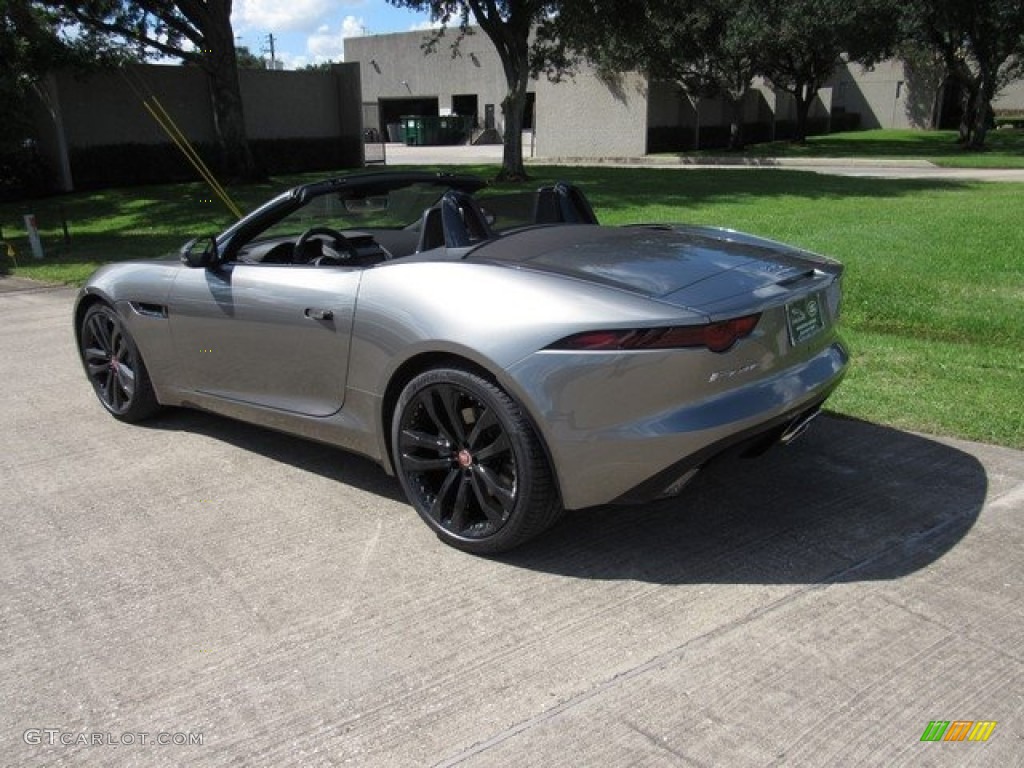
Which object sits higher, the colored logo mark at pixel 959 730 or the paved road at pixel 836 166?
the paved road at pixel 836 166

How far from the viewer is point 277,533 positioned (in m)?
3.86

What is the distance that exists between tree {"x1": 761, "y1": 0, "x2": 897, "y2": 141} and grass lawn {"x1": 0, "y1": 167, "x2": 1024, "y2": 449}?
11.5 meters

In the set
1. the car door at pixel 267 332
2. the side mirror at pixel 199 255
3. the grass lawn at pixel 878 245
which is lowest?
the grass lawn at pixel 878 245

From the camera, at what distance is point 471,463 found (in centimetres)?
349

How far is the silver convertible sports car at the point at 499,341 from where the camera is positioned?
3.14 m

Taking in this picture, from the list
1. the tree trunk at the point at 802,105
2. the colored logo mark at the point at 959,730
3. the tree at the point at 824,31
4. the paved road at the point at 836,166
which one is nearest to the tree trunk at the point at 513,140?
the paved road at the point at 836,166

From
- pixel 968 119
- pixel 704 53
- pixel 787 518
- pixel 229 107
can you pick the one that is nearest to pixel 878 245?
pixel 787 518

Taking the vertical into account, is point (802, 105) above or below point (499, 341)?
above

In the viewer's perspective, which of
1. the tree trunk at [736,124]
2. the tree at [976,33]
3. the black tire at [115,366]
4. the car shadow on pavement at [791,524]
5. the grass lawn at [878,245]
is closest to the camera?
the car shadow on pavement at [791,524]

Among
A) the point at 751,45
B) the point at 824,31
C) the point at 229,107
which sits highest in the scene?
the point at 824,31

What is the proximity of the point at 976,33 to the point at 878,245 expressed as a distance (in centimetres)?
2475

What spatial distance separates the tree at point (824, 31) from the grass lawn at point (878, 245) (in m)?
11.5

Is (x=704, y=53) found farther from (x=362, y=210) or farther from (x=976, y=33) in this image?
(x=362, y=210)

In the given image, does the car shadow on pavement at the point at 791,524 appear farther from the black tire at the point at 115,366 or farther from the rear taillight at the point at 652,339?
the black tire at the point at 115,366
